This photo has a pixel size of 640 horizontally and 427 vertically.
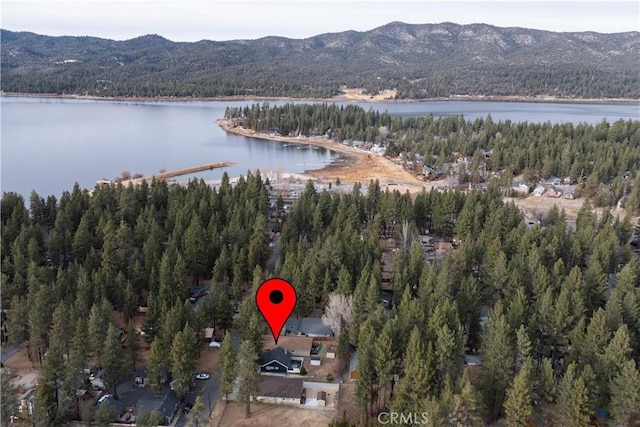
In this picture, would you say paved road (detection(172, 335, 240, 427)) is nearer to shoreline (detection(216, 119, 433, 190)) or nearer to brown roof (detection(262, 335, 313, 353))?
Result: brown roof (detection(262, 335, 313, 353))

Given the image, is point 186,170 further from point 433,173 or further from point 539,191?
point 539,191

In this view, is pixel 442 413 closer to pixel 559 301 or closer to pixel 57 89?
pixel 559 301

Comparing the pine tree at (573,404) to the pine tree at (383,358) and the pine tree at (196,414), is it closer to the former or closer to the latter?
the pine tree at (383,358)

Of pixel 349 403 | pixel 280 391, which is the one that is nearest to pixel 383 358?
A: pixel 349 403

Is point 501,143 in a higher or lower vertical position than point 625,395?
higher

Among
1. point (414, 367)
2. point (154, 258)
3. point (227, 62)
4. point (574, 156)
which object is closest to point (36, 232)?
point (154, 258)

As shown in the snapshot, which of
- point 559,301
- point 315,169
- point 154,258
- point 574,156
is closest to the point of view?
point 559,301

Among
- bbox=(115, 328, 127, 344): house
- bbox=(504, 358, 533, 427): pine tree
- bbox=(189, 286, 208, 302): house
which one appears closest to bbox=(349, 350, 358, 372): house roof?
bbox=(504, 358, 533, 427): pine tree
